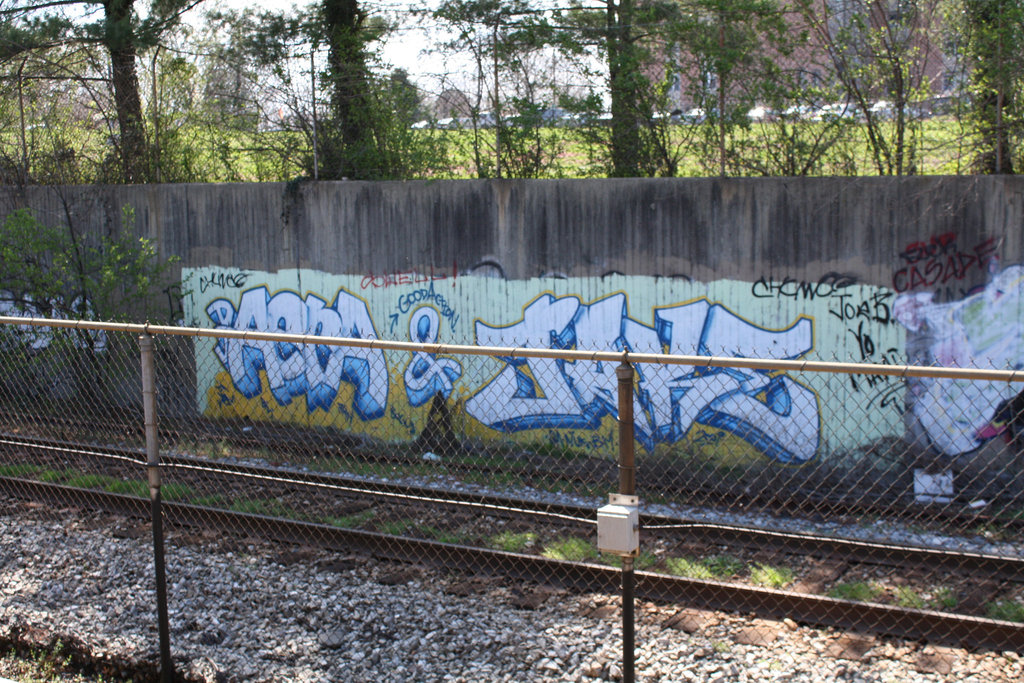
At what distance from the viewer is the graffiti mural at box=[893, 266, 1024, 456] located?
8.27 m

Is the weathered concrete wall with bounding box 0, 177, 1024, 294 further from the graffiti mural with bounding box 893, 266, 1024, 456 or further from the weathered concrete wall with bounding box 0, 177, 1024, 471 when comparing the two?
the graffiti mural with bounding box 893, 266, 1024, 456

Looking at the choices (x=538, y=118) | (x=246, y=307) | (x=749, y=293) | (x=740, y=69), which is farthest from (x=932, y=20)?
(x=246, y=307)

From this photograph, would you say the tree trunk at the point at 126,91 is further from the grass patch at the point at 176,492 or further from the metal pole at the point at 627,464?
the metal pole at the point at 627,464

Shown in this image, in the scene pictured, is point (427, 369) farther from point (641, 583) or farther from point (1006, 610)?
point (1006, 610)

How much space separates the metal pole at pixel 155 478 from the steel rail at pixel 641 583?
1481mm

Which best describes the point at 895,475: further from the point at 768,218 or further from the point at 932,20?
the point at 932,20

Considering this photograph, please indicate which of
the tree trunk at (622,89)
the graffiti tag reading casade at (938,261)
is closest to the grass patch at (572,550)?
the graffiti tag reading casade at (938,261)

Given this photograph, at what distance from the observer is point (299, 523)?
7.05 m

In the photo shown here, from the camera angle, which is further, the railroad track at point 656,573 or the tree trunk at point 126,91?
the tree trunk at point 126,91

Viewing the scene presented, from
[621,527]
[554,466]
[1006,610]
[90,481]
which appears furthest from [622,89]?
[621,527]

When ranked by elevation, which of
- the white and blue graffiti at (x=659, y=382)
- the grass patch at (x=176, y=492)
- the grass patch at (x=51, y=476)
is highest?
the white and blue graffiti at (x=659, y=382)

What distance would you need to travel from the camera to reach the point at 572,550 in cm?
702

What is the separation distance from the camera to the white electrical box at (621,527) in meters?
3.53

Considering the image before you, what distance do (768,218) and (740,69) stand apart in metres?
1.97
